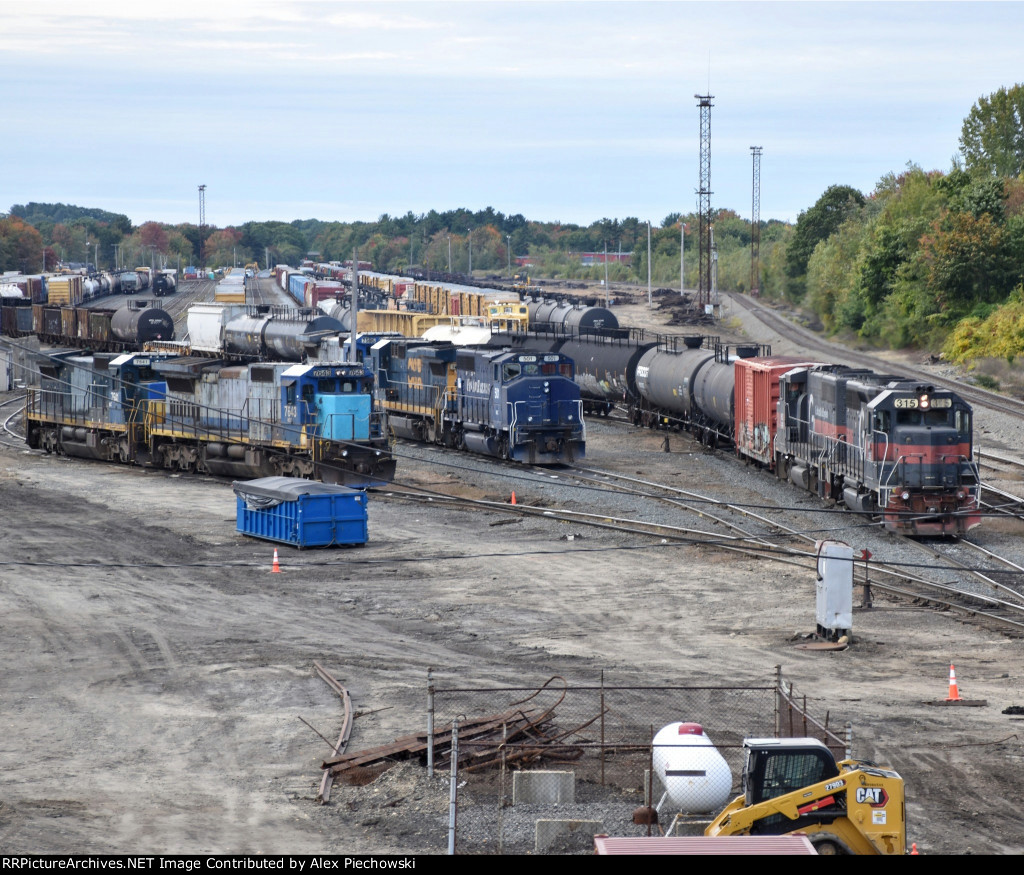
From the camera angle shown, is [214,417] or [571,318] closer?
[214,417]

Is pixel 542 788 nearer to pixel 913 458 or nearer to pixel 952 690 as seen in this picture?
pixel 952 690

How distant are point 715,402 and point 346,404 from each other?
13.1m

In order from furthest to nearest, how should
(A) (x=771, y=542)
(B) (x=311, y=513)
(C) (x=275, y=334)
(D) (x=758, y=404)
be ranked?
(C) (x=275, y=334) < (D) (x=758, y=404) < (B) (x=311, y=513) < (A) (x=771, y=542)

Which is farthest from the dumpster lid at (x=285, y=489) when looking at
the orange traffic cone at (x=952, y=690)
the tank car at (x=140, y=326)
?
the tank car at (x=140, y=326)

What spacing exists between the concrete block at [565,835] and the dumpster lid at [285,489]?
1849 centimetres

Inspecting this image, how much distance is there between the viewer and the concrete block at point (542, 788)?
1539 cm

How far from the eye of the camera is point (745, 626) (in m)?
24.1

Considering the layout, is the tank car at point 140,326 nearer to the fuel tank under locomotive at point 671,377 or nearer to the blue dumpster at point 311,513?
the fuel tank under locomotive at point 671,377

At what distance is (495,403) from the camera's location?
4359cm

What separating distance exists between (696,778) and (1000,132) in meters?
101

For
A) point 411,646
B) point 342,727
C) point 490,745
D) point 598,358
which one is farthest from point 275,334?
point 490,745

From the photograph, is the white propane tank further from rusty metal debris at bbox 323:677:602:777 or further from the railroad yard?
rusty metal debris at bbox 323:677:602:777

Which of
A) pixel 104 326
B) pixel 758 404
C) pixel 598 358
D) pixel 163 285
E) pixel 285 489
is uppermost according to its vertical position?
pixel 163 285

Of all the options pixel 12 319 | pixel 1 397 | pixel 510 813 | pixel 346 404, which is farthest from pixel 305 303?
pixel 510 813
